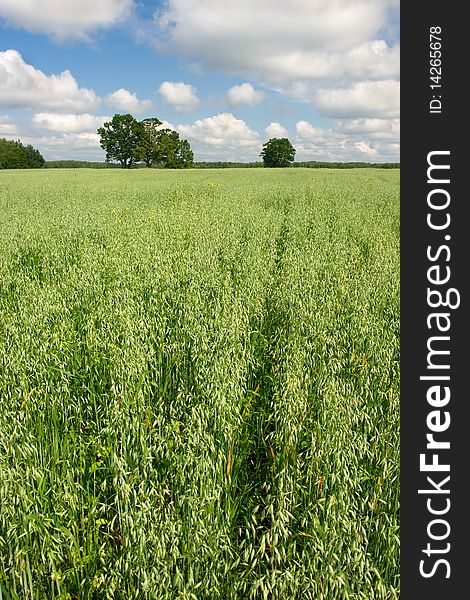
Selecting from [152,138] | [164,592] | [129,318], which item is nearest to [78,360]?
[129,318]

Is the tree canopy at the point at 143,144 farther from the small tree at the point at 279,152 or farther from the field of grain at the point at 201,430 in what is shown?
the field of grain at the point at 201,430

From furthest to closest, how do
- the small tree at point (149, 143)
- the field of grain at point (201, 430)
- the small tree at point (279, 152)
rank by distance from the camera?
the small tree at point (279, 152)
the small tree at point (149, 143)
the field of grain at point (201, 430)

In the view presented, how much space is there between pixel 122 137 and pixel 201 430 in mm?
87134

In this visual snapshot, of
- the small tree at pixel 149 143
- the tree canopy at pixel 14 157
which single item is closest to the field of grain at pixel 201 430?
the small tree at pixel 149 143

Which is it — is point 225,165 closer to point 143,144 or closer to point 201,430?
point 143,144

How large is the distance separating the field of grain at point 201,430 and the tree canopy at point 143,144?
253ft

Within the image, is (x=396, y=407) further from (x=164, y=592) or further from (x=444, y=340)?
(x=164, y=592)

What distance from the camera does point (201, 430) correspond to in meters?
2.32

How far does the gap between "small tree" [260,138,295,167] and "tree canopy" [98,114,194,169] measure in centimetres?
1704

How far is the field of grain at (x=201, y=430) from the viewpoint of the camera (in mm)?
1948

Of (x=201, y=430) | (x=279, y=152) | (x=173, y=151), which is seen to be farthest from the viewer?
(x=279, y=152)

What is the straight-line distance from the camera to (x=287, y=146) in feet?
301

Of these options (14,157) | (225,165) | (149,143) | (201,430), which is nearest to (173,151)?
(149,143)

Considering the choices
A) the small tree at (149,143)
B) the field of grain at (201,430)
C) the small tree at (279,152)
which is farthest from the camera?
the small tree at (279,152)
